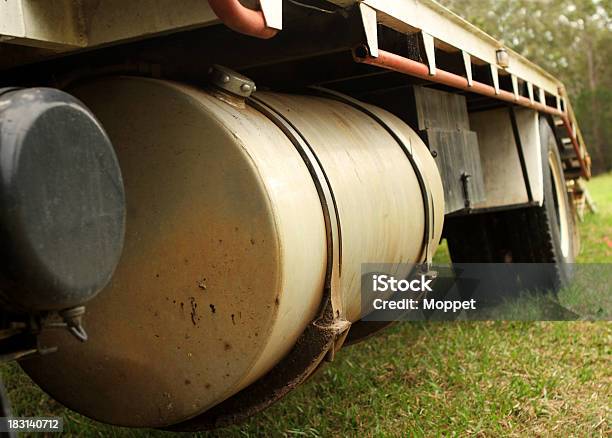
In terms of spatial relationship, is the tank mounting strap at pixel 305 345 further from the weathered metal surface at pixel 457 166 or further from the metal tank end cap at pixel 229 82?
the weathered metal surface at pixel 457 166

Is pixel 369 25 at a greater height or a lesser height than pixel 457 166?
greater

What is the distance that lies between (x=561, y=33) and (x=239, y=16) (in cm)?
3331

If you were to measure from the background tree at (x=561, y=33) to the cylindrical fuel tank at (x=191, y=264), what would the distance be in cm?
2824

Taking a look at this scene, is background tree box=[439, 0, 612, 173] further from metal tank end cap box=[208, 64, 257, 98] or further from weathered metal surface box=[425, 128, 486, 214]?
metal tank end cap box=[208, 64, 257, 98]

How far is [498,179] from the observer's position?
485 centimetres

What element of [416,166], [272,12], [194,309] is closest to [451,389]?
[416,166]

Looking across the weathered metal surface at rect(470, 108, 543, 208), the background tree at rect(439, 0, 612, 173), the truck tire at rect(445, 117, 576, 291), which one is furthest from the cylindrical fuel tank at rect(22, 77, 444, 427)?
the background tree at rect(439, 0, 612, 173)

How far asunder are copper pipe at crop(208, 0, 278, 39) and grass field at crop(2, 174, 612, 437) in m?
1.68

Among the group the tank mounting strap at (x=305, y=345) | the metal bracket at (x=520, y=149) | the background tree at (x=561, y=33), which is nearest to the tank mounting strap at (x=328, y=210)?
the tank mounting strap at (x=305, y=345)

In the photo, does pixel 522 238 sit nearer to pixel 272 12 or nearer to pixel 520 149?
pixel 520 149

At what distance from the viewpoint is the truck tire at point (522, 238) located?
4949 mm

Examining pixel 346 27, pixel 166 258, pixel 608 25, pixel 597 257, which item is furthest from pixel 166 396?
pixel 608 25

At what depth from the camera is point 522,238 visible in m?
5.05

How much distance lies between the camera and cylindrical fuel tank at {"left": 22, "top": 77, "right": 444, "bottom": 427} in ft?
6.46
